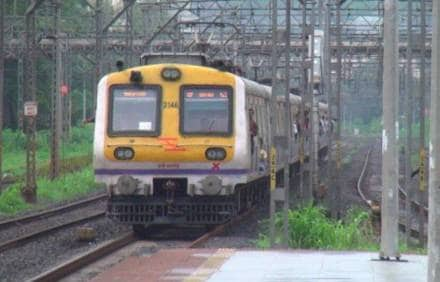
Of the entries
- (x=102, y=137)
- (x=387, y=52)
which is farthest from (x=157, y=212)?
(x=387, y=52)

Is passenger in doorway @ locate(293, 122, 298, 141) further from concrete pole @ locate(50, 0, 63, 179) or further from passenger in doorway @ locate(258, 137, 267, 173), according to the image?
passenger in doorway @ locate(258, 137, 267, 173)

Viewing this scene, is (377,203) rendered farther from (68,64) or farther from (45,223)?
(68,64)

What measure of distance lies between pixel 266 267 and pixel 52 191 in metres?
20.4

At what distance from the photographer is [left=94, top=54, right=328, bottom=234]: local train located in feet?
65.8

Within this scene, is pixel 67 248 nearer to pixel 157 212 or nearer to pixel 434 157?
pixel 157 212

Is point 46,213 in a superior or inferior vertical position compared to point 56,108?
inferior

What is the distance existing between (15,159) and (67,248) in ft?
111

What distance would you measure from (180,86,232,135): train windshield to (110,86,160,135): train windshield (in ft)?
1.63

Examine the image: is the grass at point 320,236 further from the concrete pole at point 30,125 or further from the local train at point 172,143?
the concrete pole at point 30,125

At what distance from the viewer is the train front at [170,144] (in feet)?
65.8

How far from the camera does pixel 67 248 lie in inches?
747

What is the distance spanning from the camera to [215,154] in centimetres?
2012

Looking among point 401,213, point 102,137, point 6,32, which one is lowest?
A: point 401,213

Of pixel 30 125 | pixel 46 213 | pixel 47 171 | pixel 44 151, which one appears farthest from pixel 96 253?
pixel 44 151
